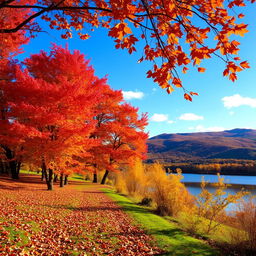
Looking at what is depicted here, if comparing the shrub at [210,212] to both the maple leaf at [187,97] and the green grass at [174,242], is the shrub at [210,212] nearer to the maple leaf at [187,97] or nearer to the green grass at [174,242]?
the green grass at [174,242]

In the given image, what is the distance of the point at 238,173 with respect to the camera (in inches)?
3521

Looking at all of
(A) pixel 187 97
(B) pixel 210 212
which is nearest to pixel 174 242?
(B) pixel 210 212

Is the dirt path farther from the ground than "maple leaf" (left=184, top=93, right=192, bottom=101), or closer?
closer

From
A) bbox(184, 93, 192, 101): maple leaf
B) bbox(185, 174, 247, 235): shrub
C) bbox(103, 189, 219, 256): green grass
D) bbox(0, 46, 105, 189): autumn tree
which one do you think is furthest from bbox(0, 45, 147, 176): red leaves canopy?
bbox(184, 93, 192, 101): maple leaf

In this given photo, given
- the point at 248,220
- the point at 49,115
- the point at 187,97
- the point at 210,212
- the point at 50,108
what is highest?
the point at 50,108

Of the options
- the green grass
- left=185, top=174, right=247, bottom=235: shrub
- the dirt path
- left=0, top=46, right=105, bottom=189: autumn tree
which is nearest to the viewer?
the dirt path

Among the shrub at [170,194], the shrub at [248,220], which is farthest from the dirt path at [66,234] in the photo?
the shrub at [170,194]

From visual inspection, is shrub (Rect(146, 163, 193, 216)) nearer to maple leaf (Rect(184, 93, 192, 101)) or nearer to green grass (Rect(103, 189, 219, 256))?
green grass (Rect(103, 189, 219, 256))

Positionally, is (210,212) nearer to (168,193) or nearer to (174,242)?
(168,193)

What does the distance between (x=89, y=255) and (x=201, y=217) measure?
6.17 m

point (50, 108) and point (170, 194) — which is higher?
point (50, 108)

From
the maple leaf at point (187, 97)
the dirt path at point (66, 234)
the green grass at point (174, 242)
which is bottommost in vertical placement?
the green grass at point (174, 242)

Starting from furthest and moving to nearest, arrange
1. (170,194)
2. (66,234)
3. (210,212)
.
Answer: (170,194), (210,212), (66,234)

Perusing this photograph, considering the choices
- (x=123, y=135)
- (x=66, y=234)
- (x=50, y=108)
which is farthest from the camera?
(x=123, y=135)
